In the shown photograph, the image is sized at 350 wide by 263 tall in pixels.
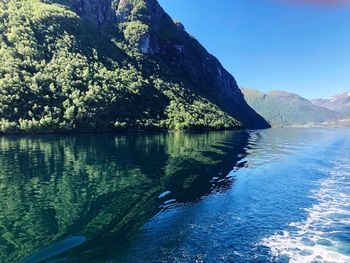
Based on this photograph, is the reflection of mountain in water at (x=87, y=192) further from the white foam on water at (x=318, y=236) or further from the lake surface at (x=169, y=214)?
the white foam on water at (x=318, y=236)

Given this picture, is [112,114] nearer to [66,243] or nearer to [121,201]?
[121,201]

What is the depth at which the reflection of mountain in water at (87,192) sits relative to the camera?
29.8 meters

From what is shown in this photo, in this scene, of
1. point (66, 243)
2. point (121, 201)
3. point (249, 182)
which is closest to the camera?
point (66, 243)

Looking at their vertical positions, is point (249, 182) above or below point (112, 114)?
below

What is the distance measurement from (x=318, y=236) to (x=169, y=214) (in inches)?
631

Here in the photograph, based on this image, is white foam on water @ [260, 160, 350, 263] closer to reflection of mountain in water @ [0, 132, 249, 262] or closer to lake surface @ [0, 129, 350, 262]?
lake surface @ [0, 129, 350, 262]

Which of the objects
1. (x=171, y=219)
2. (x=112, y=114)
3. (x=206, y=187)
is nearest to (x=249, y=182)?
(x=206, y=187)

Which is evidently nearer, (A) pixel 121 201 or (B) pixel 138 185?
(A) pixel 121 201

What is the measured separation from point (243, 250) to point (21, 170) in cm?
4760

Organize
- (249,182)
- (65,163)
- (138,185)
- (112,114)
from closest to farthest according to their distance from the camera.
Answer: (138,185) < (249,182) < (65,163) < (112,114)

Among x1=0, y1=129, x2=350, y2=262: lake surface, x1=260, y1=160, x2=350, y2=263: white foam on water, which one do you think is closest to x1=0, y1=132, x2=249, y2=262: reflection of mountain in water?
x1=0, y1=129, x2=350, y2=262: lake surface

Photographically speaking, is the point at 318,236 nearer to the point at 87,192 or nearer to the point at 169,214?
the point at 169,214

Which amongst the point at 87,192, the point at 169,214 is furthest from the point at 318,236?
the point at 87,192

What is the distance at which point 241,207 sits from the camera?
40.9 metres
